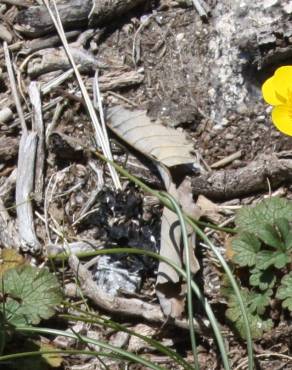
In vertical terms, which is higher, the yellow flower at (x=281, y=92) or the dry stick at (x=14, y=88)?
the dry stick at (x=14, y=88)

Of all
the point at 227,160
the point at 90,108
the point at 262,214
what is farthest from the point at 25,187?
the point at 262,214

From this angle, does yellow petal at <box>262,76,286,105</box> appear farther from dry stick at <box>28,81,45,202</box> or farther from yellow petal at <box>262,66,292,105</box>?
dry stick at <box>28,81,45,202</box>

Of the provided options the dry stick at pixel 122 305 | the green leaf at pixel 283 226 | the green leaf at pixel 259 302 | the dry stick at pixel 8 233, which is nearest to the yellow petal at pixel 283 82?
the green leaf at pixel 283 226

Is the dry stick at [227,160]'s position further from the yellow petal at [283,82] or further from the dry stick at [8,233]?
the dry stick at [8,233]

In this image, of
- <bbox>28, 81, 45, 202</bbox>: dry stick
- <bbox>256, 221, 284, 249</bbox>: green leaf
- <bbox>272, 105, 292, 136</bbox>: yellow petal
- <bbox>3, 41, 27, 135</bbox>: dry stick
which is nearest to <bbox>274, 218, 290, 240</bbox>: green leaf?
<bbox>256, 221, 284, 249</bbox>: green leaf

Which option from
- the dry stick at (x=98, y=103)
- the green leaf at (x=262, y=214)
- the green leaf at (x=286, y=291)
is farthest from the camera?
the dry stick at (x=98, y=103)

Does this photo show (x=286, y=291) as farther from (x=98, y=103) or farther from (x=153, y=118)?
(x=98, y=103)
